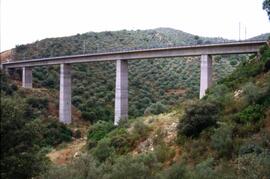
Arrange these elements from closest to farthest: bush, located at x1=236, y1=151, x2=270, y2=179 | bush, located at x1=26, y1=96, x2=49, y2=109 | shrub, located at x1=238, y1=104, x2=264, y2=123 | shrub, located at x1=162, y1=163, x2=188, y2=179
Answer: bush, located at x1=236, y1=151, x2=270, y2=179 → shrub, located at x1=162, y1=163, x2=188, y2=179 → shrub, located at x1=238, y1=104, x2=264, y2=123 → bush, located at x1=26, y1=96, x2=49, y2=109

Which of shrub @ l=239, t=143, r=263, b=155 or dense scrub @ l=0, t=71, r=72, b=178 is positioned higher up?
dense scrub @ l=0, t=71, r=72, b=178

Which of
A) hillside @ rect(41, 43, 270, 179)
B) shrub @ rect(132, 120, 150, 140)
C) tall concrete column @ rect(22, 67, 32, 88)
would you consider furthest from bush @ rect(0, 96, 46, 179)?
tall concrete column @ rect(22, 67, 32, 88)

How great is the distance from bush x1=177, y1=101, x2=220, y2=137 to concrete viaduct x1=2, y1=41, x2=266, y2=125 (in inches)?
486

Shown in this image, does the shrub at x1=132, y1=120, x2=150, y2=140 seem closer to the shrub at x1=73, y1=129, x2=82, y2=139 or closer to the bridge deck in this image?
the bridge deck

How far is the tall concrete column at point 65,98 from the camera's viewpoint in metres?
67.4

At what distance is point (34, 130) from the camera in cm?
1728

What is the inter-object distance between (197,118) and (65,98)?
3897 cm

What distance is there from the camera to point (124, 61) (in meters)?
57.8

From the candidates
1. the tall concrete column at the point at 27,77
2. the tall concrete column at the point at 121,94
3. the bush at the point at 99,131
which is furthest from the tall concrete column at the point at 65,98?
the bush at the point at 99,131

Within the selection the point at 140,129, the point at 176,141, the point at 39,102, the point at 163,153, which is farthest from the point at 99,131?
the point at 39,102

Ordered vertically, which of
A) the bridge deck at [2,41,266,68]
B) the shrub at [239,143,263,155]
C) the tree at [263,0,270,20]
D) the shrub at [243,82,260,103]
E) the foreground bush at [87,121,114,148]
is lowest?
the foreground bush at [87,121,114,148]

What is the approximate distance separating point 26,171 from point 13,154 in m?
1.16

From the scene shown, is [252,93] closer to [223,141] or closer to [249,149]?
[223,141]

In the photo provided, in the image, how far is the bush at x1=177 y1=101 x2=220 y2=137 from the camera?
31.8 metres
